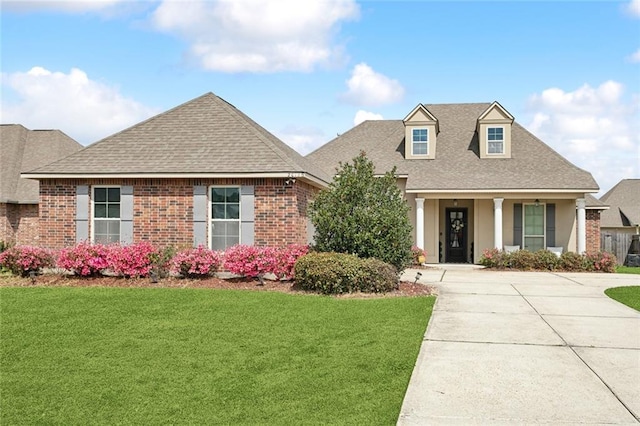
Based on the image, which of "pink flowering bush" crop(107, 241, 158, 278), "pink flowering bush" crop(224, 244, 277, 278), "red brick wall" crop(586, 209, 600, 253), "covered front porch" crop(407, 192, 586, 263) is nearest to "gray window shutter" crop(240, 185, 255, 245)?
"pink flowering bush" crop(224, 244, 277, 278)

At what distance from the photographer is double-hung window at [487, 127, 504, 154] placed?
77.6ft

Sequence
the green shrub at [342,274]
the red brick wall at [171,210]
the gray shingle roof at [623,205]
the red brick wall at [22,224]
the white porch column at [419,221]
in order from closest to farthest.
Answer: the green shrub at [342,274] < the red brick wall at [171,210] < the white porch column at [419,221] < the red brick wall at [22,224] < the gray shingle roof at [623,205]

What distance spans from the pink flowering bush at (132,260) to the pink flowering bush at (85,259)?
0.19m

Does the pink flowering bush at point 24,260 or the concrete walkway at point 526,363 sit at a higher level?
the pink flowering bush at point 24,260

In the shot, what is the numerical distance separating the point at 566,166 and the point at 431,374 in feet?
61.5

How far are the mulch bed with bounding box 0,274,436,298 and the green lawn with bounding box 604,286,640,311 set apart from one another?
402 cm

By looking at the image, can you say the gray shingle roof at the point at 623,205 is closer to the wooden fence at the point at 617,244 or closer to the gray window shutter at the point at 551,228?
the wooden fence at the point at 617,244

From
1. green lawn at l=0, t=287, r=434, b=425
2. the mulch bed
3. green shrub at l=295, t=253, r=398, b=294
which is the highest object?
green shrub at l=295, t=253, r=398, b=294

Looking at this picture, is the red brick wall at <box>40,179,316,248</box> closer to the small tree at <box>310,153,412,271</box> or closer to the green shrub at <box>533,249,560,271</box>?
the small tree at <box>310,153,412,271</box>

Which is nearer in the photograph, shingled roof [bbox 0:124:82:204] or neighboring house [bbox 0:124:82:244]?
neighboring house [bbox 0:124:82:244]

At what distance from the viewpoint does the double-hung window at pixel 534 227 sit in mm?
22859

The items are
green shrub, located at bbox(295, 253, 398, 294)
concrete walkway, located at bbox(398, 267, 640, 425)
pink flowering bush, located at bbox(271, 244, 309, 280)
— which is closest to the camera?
concrete walkway, located at bbox(398, 267, 640, 425)

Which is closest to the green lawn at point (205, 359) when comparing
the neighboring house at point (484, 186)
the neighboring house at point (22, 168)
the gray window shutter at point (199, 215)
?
the gray window shutter at point (199, 215)

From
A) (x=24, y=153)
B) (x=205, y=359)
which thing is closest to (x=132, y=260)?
(x=205, y=359)
